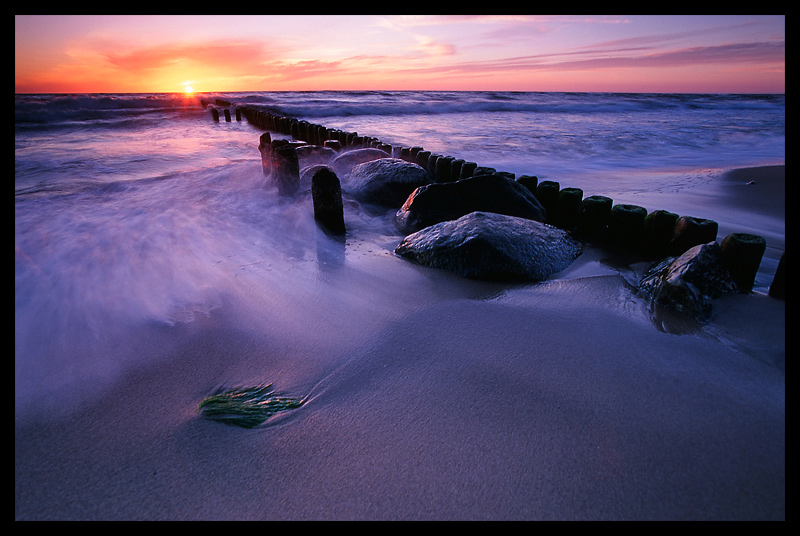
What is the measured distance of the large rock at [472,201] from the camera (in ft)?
14.0

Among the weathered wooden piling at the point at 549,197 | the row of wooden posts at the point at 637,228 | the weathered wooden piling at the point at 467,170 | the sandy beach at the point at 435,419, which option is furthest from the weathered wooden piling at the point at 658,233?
the weathered wooden piling at the point at 467,170

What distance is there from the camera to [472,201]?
4.38 meters

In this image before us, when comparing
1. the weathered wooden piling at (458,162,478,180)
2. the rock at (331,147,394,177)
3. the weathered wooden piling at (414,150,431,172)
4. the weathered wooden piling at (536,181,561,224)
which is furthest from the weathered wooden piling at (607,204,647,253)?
the rock at (331,147,394,177)

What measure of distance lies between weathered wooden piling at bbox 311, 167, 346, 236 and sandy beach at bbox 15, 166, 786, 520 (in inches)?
64.6

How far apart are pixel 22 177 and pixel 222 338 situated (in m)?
8.09

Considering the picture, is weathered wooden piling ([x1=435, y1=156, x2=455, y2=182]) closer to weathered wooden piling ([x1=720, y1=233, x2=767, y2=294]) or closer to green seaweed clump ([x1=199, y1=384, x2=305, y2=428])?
weathered wooden piling ([x1=720, y1=233, x2=767, y2=294])

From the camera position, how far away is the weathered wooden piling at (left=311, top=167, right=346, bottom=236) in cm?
418

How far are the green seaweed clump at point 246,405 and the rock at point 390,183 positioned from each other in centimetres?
390

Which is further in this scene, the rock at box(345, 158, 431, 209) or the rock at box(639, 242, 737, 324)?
the rock at box(345, 158, 431, 209)

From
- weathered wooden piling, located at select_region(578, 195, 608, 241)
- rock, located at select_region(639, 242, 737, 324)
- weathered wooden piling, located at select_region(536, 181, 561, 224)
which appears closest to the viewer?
rock, located at select_region(639, 242, 737, 324)

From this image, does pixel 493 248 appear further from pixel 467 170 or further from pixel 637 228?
pixel 467 170

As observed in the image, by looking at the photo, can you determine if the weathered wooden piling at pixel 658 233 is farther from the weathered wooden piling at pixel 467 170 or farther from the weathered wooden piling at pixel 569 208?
the weathered wooden piling at pixel 467 170

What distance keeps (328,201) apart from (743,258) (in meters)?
3.52

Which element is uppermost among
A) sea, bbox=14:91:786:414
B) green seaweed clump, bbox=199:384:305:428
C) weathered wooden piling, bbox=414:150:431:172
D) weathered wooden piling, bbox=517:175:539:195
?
weathered wooden piling, bbox=414:150:431:172
